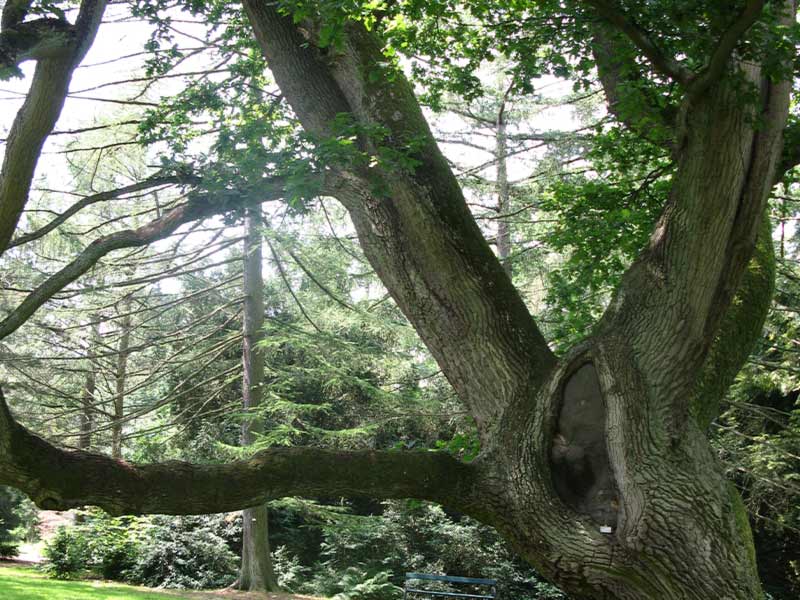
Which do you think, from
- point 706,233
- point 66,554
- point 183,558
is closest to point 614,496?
point 706,233

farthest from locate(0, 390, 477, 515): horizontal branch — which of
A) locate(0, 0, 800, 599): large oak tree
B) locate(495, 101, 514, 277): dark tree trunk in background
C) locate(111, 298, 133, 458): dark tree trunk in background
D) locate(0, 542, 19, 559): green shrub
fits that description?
locate(0, 542, 19, 559): green shrub

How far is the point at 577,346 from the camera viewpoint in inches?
166

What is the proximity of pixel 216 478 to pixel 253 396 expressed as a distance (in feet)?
35.6

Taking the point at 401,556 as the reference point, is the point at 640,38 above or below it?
above

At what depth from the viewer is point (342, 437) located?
14.1 m

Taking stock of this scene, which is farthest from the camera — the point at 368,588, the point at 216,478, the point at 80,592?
the point at 368,588

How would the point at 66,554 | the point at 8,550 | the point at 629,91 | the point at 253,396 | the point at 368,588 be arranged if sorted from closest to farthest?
the point at 629,91, the point at 368,588, the point at 253,396, the point at 66,554, the point at 8,550

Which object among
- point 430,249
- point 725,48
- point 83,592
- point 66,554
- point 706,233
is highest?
point 725,48

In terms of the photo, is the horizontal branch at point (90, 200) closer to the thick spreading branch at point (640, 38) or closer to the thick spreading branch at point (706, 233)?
the thick spreading branch at point (640, 38)

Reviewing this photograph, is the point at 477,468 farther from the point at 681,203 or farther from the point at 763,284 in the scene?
the point at 763,284

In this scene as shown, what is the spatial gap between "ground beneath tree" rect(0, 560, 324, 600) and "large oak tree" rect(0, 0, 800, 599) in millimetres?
8039

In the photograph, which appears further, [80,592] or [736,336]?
[80,592]

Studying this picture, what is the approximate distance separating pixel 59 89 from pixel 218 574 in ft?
45.0

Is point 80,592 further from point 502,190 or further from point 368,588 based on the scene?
point 502,190
